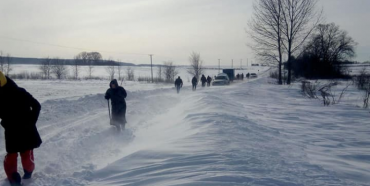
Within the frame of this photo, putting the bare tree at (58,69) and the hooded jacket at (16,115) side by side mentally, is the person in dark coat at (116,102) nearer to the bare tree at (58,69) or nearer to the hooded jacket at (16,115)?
the hooded jacket at (16,115)

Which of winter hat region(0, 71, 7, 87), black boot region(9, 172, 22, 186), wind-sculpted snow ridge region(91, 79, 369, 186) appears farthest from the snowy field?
winter hat region(0, 71, 7, 87)

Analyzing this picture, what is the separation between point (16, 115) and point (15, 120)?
0.07m

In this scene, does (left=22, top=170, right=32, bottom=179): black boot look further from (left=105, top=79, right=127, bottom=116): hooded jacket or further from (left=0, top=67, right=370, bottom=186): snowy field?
(left=105, top=79, right=127, bottom=116): hooded jacket

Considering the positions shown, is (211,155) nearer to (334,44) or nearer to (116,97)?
(116,97)

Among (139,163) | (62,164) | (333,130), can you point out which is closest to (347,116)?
(333,130)

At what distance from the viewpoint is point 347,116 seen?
1023 cm

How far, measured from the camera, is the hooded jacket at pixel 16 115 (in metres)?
3.98

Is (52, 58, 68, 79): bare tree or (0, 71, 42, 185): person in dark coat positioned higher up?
(52, 58, 68, 79): bare tree

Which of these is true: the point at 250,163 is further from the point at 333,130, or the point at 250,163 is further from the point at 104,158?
the point at 333,130

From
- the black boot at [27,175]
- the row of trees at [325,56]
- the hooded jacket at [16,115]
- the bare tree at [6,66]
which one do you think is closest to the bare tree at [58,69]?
the bare tree at [6,66]

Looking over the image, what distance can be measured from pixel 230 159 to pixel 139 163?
1.41 metres

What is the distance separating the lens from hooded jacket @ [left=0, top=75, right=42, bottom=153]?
157 inches

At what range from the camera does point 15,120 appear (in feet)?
13.3

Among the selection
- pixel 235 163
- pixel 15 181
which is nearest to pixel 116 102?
pixel 15 181
